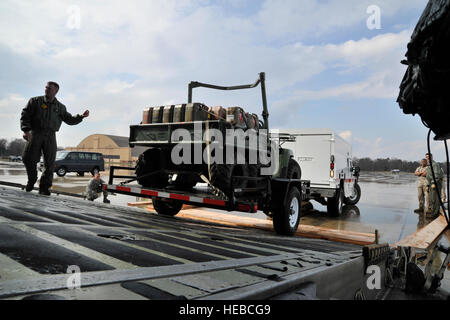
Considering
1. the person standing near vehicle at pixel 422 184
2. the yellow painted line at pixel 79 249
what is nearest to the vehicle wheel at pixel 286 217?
the yellow painted line at pixel 79 249

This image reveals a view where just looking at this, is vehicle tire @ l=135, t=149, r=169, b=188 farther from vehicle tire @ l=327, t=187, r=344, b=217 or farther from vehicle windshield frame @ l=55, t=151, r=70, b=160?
vehicle windshield frame @ l=55, t=151, r=70, b=160

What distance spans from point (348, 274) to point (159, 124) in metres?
3.73

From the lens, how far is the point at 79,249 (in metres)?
2.03

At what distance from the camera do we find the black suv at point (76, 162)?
20266 mm

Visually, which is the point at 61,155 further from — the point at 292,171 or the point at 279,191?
the point at 279,191

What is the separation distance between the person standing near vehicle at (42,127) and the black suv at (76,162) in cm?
1599

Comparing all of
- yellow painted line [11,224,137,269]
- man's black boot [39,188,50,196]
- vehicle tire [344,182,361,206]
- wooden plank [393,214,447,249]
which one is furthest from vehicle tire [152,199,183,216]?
vehicle tire [344,182,361,206]

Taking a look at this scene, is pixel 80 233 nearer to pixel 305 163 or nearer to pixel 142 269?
pixel 142 269

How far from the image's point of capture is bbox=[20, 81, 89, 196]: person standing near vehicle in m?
4.93

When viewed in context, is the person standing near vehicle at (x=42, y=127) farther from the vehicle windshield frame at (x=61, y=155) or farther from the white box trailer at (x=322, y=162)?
the vehicle windshield frame at (x=61, y=155)

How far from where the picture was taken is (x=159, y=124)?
5148mm

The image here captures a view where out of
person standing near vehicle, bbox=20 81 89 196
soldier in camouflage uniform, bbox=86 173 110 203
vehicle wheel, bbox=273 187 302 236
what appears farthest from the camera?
soldier in camouflage uniform, bbox=86 173 110 203

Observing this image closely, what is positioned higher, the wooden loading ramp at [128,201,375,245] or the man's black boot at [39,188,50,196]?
the man's black boot at [39,188,50,196]

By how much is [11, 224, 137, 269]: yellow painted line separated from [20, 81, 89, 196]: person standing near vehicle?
305 centimetres
